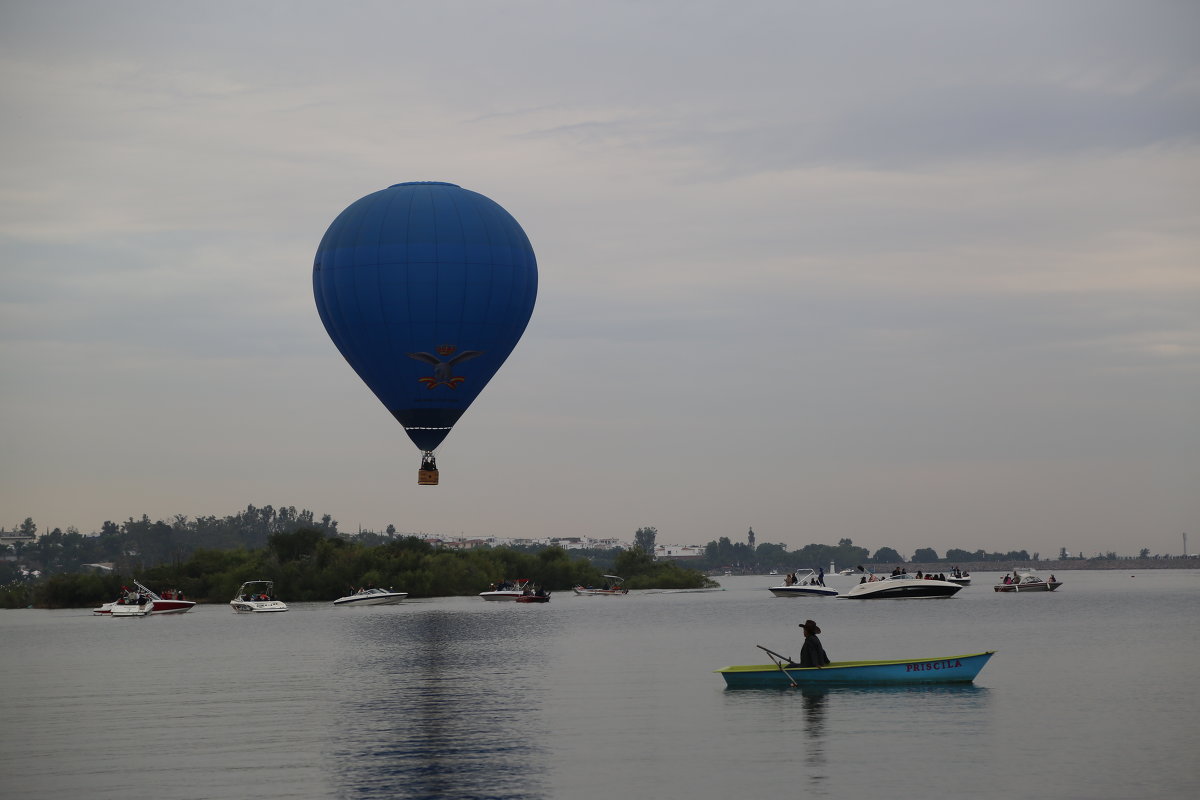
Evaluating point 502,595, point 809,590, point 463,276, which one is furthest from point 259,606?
point 463,276

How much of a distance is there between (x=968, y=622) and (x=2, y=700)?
57012mm

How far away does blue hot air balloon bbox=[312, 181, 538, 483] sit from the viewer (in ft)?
231

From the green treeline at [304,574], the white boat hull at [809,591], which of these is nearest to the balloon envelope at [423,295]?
the white boat hull at [809,591]

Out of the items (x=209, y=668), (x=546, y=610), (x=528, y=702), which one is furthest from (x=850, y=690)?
(x=546, y=610)

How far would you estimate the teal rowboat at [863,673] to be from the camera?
44000 millimetres

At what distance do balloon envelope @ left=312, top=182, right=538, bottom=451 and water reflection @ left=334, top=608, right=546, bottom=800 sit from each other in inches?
517

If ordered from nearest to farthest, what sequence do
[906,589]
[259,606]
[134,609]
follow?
1. [259,606]
2. [906,589]
3. [134,609]

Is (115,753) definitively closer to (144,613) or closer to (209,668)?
(209,668)

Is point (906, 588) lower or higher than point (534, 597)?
higher

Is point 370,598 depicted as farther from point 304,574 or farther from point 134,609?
point 134,609

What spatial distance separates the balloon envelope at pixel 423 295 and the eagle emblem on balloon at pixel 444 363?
50mm

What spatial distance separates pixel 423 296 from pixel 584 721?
34366 millimetres

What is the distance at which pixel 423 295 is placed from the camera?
70.2 metres

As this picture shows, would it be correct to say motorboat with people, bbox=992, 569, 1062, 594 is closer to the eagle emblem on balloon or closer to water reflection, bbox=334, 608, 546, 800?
water reflection, bbox=334, 608, 546, 800
